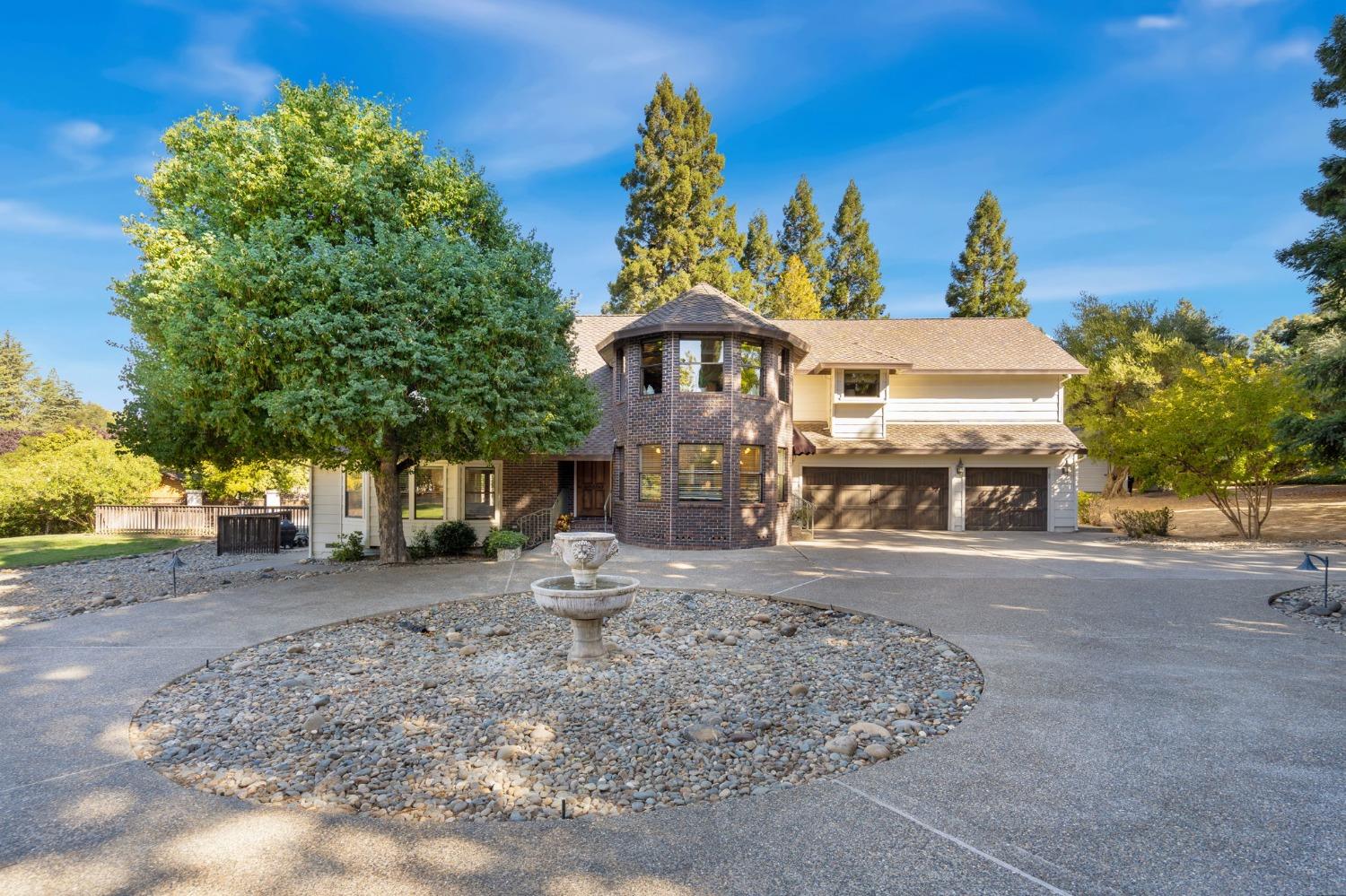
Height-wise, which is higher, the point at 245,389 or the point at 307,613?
the point at 245,389

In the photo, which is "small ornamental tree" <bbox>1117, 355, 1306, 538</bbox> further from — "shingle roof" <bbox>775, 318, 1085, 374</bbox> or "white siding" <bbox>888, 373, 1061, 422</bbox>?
"shingle roof" <bbox>775, 318, 1085, 374</bbox>

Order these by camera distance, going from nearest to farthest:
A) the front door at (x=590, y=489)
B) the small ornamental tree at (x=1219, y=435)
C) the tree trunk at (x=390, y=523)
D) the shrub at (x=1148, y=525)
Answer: the tree trunk at (x=390, y=523) → the small ornamental tree at (x=1219, y=435) → the shrub at (x=1148, y=525) → the front door at (x=590, y=489)

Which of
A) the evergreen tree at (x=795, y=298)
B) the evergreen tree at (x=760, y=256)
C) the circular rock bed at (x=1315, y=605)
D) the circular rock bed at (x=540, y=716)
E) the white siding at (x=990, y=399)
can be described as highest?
the evergreen tree at (x=760, y=256)

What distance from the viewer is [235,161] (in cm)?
1071

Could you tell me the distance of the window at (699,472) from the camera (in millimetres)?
16312

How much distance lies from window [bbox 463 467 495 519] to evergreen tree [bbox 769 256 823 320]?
828 inches

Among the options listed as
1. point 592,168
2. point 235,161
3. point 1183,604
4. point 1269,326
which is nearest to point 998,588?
point 1183,604

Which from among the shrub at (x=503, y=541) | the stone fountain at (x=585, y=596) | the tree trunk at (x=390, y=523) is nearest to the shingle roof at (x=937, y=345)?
the shrub at (x=503, y=541)

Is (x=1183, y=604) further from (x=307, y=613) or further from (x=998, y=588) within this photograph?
(x=307, y=613)

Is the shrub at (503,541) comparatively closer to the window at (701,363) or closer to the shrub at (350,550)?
the shrub at (350,550)

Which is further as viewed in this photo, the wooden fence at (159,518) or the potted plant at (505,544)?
the wooden fence at (159,518)

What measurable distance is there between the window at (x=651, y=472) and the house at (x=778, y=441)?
0.04 meters

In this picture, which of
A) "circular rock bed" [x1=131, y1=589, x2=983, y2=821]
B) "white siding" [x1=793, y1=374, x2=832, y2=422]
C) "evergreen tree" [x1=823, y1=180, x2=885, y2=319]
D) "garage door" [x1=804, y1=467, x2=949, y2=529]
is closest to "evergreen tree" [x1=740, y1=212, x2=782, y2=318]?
"evergreen tree" [x1=823, y1=180, x2=885, y2=319]

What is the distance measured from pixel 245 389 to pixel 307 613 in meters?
3.77
